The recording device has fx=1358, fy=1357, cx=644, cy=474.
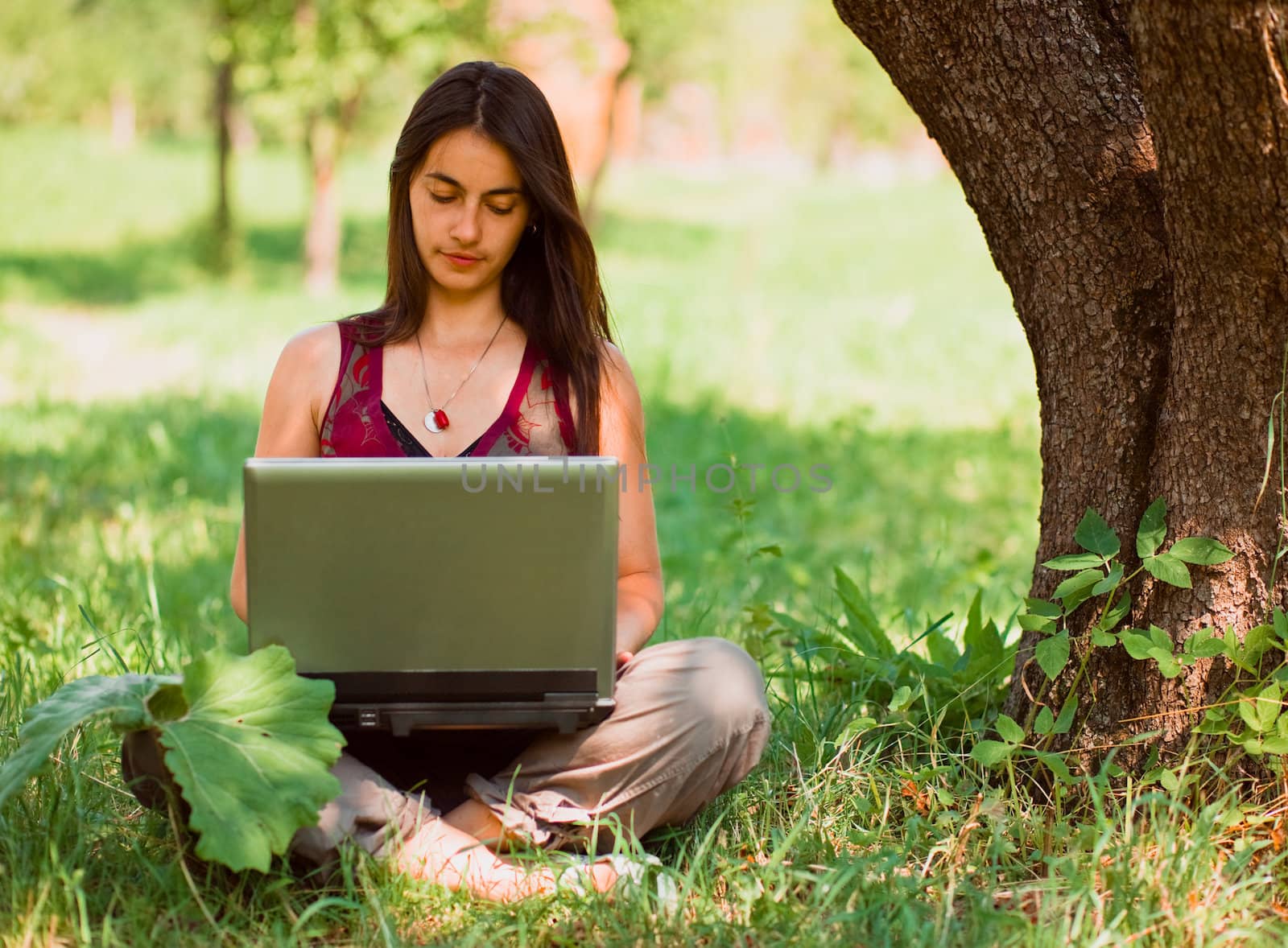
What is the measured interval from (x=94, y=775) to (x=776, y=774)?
1.28 meters

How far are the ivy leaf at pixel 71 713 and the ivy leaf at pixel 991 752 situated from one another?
4.46 ft

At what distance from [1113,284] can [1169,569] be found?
51cm

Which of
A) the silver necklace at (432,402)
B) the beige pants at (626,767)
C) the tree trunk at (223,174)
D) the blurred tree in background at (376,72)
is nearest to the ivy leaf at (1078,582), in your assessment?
the beige pants at (626,767)

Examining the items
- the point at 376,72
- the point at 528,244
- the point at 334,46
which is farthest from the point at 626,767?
the point at 376,72

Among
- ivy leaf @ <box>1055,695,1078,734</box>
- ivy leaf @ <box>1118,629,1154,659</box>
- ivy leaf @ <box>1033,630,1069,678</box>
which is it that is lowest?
ivy leaf @ <box>1055,695,1078,734</box>

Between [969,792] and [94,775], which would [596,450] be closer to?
[969,792]

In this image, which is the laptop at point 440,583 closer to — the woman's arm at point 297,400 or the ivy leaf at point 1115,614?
the woman's arm at point 297,400

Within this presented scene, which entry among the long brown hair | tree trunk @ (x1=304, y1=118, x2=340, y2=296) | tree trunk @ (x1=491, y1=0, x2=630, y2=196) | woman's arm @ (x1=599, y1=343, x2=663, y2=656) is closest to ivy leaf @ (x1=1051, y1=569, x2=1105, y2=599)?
woman's arm @ (x1=599, y1=343, x2=663, y2=656)

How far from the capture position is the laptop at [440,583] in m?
2.00

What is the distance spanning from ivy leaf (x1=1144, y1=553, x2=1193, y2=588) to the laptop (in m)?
0.92

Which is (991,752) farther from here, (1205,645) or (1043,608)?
(1205,645)

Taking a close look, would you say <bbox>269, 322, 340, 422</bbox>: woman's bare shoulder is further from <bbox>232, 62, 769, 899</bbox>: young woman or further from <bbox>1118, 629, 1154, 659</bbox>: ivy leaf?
<bbox>1118, 629, 1154, 659</bbox>: ivy leaf

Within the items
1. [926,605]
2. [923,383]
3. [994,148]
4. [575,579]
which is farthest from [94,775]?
[923,383]

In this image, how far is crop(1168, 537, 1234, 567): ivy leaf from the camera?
2254 mm
